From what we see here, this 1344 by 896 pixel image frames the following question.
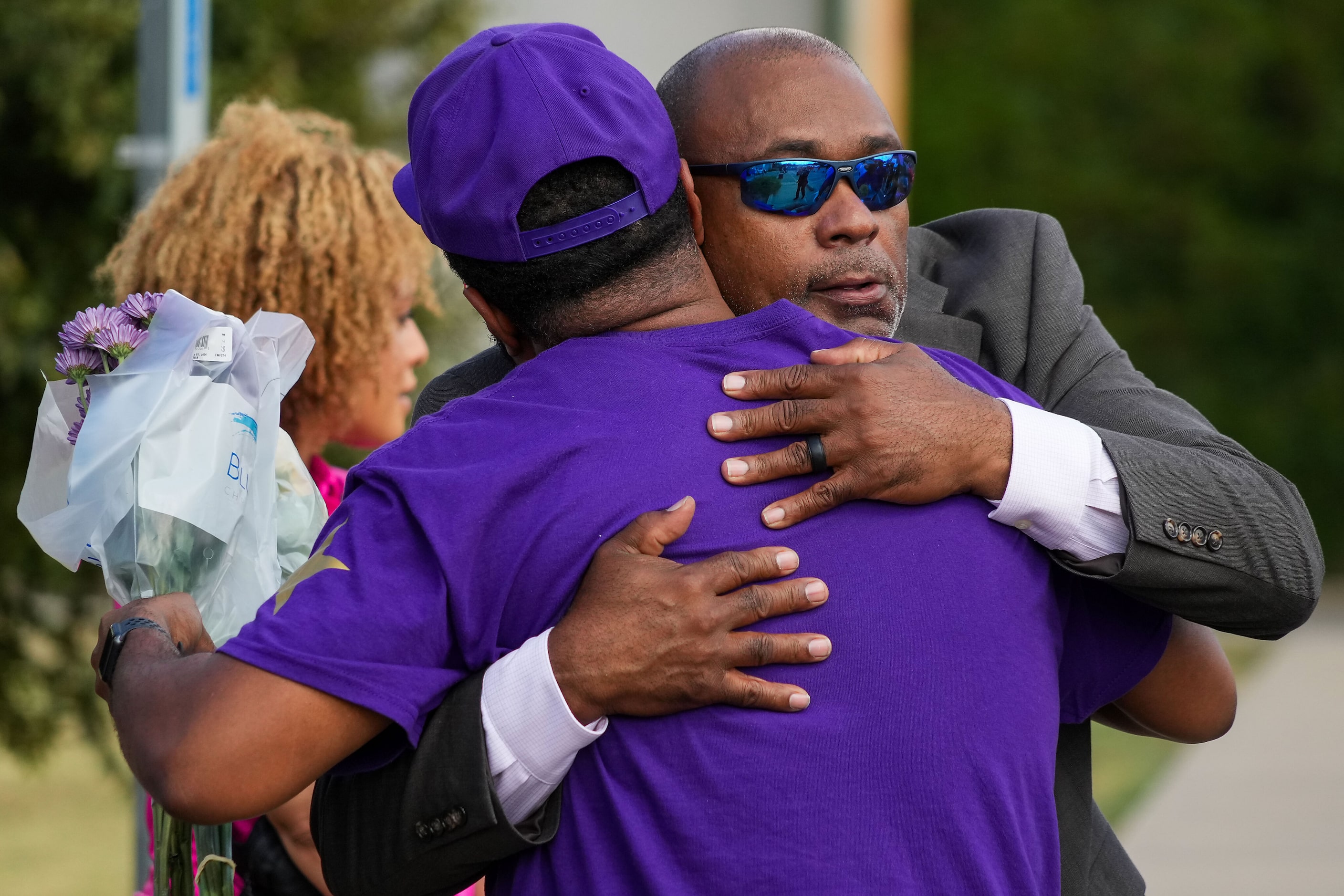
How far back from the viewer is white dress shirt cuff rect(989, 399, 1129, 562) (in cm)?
176

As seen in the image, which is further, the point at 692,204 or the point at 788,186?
the point at 788,186

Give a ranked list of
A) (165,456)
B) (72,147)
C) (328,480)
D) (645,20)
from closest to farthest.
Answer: (165,456), (328,480), (72,147), (645,20)

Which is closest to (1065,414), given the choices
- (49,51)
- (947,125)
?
(49,51)

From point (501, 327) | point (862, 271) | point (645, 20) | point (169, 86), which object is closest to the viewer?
point (501, 327)

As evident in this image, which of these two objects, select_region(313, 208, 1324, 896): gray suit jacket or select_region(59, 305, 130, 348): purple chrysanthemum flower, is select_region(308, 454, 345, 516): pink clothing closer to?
select_region(313, 208, 1324, 896): gray suit jacket

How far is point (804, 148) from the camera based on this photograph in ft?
7.51

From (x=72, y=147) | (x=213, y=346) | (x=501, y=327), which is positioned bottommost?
(x=72, y=147)

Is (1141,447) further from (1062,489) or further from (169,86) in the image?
(169,86)

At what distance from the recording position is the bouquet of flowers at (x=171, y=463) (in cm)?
211

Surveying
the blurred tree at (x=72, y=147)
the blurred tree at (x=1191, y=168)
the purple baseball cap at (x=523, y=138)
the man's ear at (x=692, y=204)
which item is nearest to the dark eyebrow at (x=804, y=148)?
the man's ear at (x=692, y=204)

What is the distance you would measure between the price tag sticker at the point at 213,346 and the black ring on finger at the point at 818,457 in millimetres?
961

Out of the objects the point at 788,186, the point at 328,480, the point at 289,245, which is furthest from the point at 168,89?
the point at 788,186

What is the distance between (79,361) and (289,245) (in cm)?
97

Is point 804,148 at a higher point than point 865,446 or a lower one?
higher
